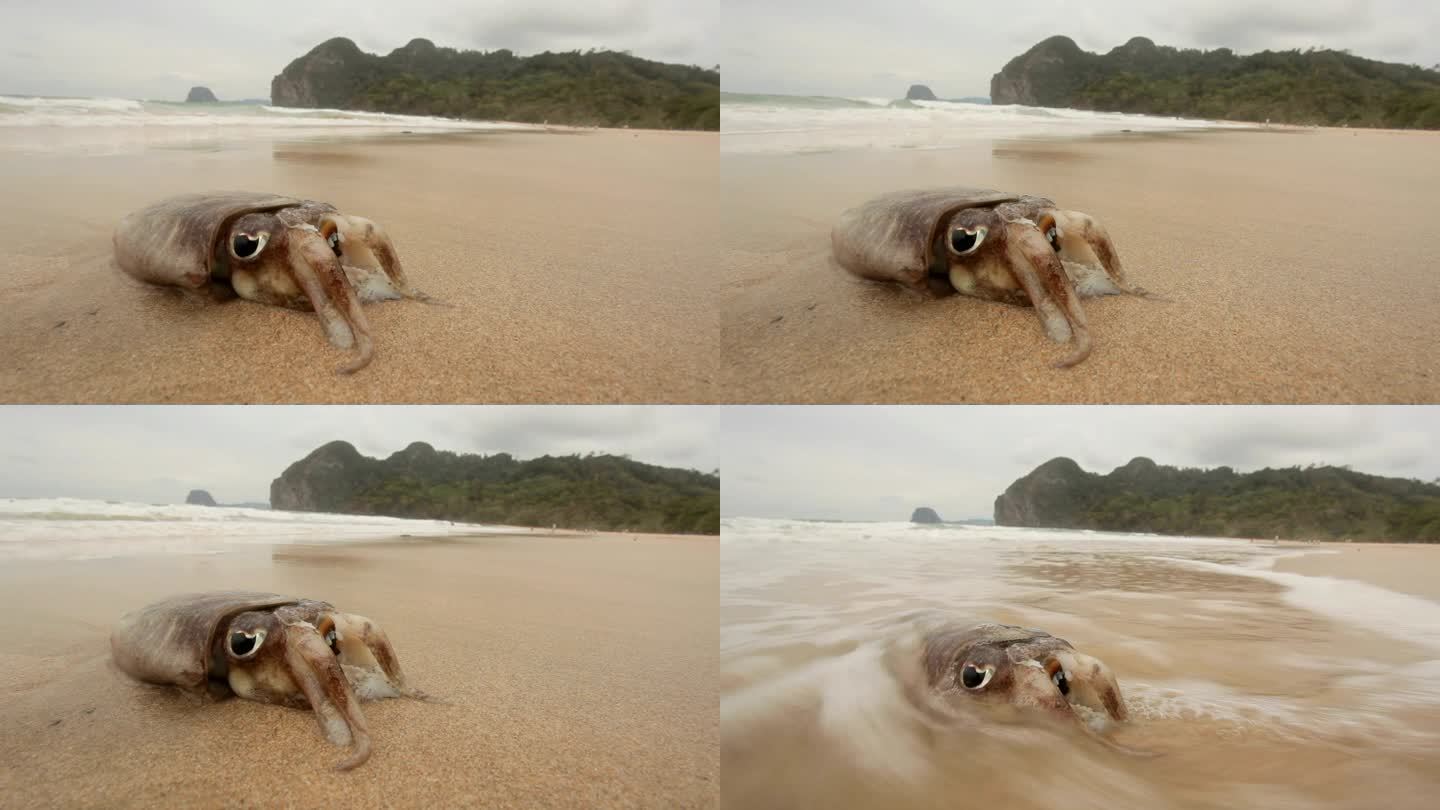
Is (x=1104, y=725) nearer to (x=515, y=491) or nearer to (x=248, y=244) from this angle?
(x=248, y=244)

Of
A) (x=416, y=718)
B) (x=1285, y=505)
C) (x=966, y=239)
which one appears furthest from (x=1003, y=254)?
(x=1285, y=505)

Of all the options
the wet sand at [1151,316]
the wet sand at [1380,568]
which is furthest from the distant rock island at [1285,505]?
the wet sand at [1151,316]

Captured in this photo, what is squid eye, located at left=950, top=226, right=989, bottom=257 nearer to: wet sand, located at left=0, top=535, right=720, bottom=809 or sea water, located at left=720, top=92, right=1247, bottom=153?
wet sand, located at left=0, top=535, right=720, bottom=809

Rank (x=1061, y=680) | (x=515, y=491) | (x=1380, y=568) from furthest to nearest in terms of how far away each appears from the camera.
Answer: (x=515, y=491) → (x=1380, y=568) → (x=1061, y=680)

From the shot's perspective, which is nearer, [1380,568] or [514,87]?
[1380,568]

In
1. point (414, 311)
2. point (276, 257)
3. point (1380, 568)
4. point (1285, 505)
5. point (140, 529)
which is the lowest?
point (1285, 505)

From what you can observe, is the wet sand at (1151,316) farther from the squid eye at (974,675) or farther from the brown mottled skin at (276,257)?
the brown mottled skin at (276,257)

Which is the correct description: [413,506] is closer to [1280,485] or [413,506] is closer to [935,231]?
[935,231]
